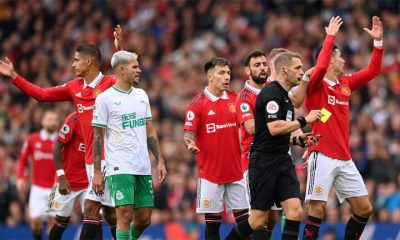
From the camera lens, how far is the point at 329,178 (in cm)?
1376

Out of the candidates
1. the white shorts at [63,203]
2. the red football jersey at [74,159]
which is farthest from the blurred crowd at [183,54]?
the red football jersey at [74,159]

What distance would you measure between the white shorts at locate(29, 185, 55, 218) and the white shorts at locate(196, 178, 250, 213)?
483 centimetres

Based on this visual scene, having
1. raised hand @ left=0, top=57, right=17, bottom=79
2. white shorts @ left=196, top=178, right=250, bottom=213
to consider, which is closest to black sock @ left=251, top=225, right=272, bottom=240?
white shorts @ left=196, top=178, right=250, bottom=213

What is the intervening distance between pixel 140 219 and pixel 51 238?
8.56ft

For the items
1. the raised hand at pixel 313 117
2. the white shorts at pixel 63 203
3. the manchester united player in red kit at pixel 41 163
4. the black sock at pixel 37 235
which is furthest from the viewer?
the manchester united player in red kit at pixel 41 163

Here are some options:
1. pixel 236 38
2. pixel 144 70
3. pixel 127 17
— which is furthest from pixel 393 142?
pixel 127 17

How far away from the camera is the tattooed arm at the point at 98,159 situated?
13141mm

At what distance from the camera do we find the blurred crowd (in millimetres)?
21094

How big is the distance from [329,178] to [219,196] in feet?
5.63

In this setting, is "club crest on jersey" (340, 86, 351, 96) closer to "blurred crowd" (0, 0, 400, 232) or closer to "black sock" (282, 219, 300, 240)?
"black sock" (282, 219, 300, 240)

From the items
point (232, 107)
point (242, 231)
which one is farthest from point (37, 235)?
point (242, 231)

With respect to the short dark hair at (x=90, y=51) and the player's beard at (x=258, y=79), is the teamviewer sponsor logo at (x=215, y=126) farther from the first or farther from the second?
the short dark hair at (x=90, y=51)

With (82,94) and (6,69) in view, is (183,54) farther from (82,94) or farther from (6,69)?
(6,69)

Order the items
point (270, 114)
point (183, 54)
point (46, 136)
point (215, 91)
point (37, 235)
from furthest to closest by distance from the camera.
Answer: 1. point (183, 54)
2. point (46, 136)
3. point (37, 235)
4. point (215, 91)
5. point (270, 114)
